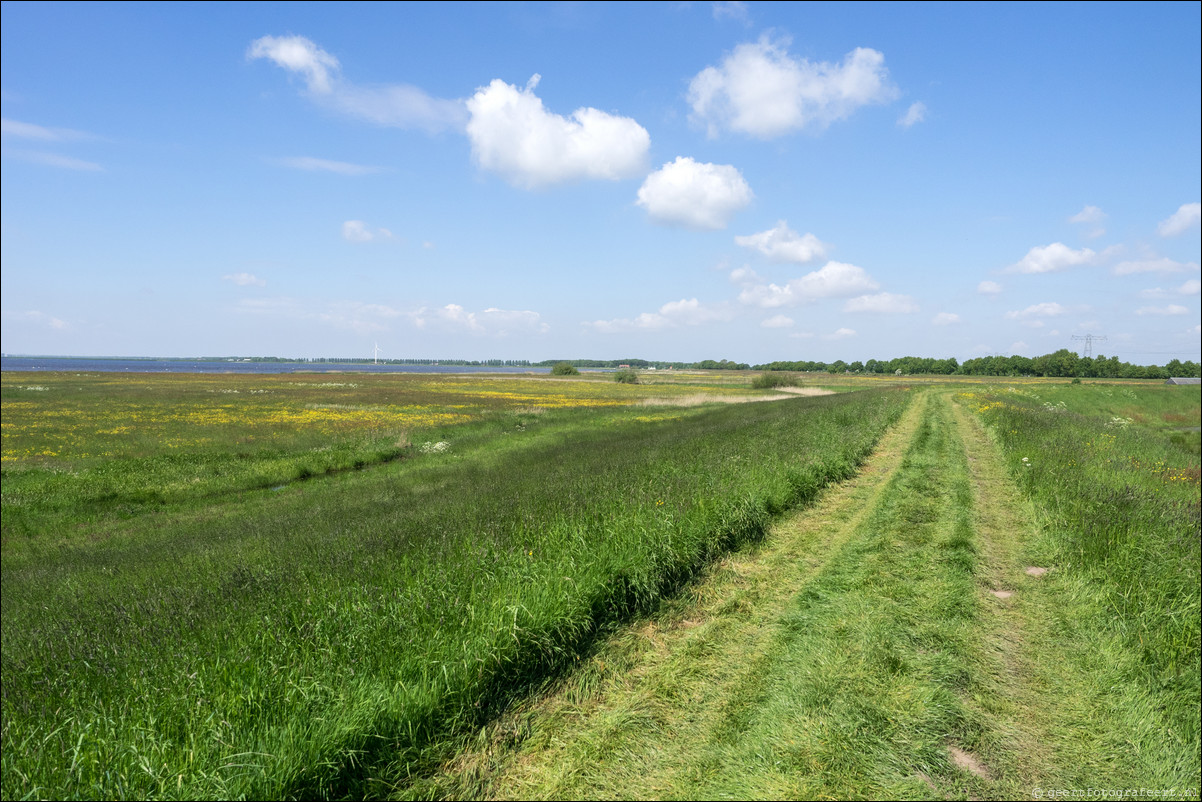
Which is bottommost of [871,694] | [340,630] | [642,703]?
[642,703]

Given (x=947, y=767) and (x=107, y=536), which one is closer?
(x=947, y=767)

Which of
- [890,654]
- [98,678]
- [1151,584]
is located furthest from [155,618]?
[1151,584]

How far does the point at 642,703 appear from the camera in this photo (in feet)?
13.1

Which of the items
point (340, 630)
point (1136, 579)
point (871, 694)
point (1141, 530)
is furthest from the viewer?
point (1141, 530)

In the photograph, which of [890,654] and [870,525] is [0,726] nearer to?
[890,654]

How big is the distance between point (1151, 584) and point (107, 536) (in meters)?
22.1

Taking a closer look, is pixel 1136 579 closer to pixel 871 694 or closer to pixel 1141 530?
pixel 1141 530

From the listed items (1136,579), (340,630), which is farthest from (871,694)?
(340,630)

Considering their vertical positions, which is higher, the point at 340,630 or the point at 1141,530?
the point at 1141,530

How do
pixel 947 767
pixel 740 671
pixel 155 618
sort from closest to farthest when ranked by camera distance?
pixel 947 767 → pixel 740 671 → pixel 155 618

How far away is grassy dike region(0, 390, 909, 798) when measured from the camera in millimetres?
3225

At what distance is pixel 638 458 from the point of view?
13.0m

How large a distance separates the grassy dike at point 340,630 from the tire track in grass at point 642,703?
31cm

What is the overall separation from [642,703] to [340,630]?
2753 mm
